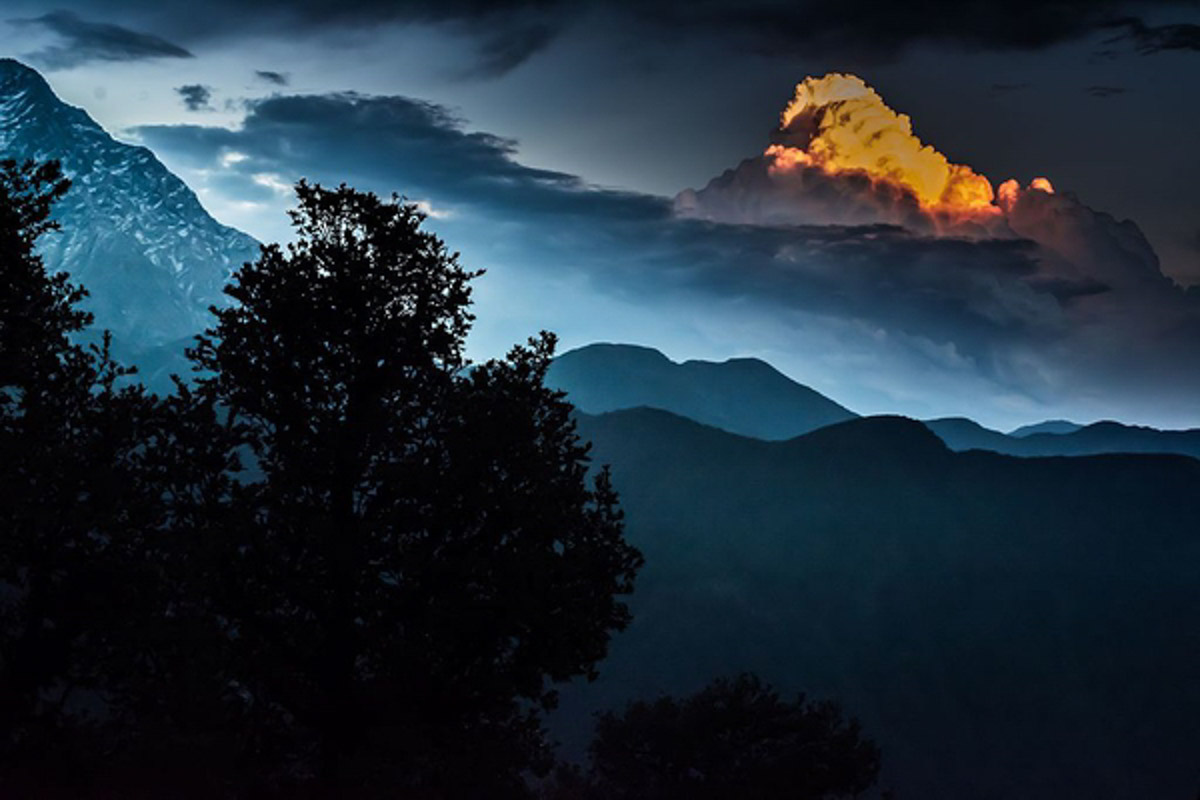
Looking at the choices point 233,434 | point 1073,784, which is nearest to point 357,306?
point 233,434

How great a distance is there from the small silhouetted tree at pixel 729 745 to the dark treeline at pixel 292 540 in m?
43.9

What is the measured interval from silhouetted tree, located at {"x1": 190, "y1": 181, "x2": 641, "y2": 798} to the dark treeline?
0.19 feet

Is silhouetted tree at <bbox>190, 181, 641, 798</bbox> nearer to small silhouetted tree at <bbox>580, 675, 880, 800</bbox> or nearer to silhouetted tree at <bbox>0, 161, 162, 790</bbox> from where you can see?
silhouetted tree at <bbox>0, 161, 162, 790</bbox>

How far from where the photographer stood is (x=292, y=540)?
864 inches

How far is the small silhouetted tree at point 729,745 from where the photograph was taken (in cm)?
6575

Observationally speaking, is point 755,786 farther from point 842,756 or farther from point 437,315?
point 437,315

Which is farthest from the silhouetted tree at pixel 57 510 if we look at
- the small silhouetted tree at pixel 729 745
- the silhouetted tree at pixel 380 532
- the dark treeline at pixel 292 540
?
the small silhouetted tree at pixel 729 745

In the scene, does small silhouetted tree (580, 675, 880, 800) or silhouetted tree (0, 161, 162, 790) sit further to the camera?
small silhouetted tree (580, 675, 880, 800)

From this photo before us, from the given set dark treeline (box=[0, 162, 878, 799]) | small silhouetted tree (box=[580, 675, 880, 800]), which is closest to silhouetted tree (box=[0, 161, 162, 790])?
dark treeline (box=[0, 162, 878, 799])

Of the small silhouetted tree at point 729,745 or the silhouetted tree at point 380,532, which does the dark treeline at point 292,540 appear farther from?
the small silhouetted tree at point 729,745

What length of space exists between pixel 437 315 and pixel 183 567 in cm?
805

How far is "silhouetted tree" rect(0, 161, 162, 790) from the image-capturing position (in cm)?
2103

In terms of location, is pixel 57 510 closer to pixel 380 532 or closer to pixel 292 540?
pixel 292 540

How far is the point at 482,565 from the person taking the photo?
2111 centimetres
